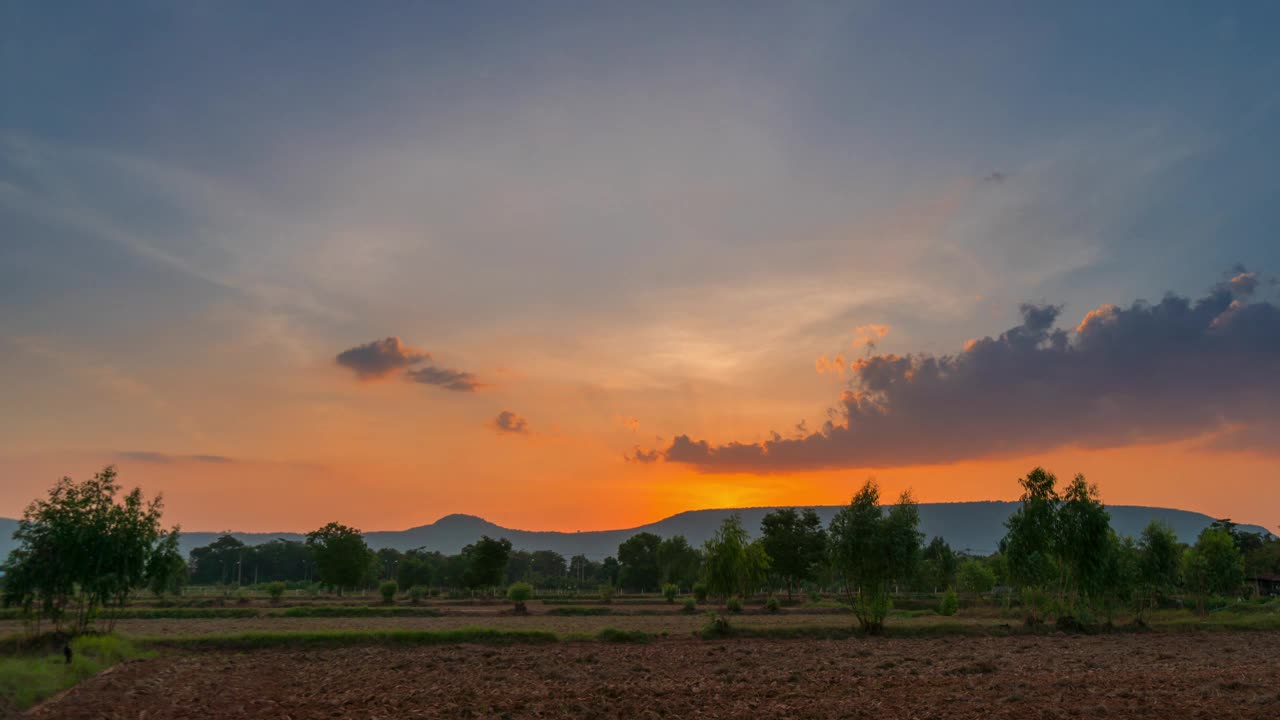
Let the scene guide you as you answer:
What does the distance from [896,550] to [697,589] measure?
39.9m

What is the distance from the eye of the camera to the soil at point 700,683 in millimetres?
20797

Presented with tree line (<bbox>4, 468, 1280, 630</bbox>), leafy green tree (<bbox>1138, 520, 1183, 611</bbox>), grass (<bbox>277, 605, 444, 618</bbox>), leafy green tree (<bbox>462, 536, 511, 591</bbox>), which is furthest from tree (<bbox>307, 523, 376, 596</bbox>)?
leafy green tree (<bbox>1138, 520, 1183, 611</bbox>)

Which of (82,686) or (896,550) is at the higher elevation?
(896,550)

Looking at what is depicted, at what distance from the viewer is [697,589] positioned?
3189 inches

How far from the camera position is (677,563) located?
118938 mm

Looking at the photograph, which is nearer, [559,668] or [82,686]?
[82,686]

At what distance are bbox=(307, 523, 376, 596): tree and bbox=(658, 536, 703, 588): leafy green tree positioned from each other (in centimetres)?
4611

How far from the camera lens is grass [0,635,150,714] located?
75.6 ft

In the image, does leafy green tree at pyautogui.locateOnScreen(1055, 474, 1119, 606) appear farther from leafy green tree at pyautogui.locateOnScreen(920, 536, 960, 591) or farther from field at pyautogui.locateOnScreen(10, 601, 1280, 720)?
leafy green tree at pyautogui.locateOnScreen(920, 536, 960, 591)

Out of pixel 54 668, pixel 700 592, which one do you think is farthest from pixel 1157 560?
pixel 54 668

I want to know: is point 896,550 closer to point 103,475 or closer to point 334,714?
point 334,714

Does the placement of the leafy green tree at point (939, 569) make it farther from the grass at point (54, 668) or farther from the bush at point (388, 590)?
the grass at point (54, 668)

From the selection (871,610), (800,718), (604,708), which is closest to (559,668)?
(604,708)

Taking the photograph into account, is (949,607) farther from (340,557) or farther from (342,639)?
(340,557)
